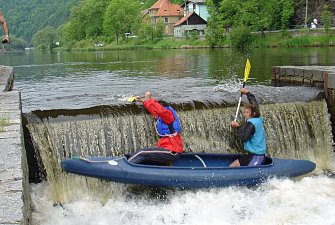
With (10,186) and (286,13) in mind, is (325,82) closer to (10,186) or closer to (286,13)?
(10,186)

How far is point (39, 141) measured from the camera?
29.2 ft

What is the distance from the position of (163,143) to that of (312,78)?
6585 millimetres

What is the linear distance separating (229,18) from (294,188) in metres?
50.5

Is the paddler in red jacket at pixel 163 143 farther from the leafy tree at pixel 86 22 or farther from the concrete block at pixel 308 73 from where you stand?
the leafy tree at pixel 86 22

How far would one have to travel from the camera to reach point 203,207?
26.0 feet

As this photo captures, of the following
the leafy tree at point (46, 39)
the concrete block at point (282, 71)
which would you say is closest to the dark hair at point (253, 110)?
the concrete block at point (282, 71)

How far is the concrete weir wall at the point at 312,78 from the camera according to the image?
1201cm

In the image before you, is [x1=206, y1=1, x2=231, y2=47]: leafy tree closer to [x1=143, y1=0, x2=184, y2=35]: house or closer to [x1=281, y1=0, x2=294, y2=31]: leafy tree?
[x1=281, y1=0, x2=294, y2=31]: leafy tree

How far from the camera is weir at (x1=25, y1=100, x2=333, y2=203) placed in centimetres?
889

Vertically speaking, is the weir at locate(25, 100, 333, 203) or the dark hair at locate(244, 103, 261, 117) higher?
the dark hair at locate(244, 103, 261, 117)

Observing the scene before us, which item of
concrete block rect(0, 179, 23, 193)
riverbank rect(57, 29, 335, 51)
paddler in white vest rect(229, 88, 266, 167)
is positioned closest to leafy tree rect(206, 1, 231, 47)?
riverbank rect(57, 29, 335, 51)

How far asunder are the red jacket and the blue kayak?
364mm

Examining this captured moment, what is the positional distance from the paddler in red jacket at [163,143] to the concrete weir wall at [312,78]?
517 cm

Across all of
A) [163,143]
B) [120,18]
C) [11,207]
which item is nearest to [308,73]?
[163,143]
